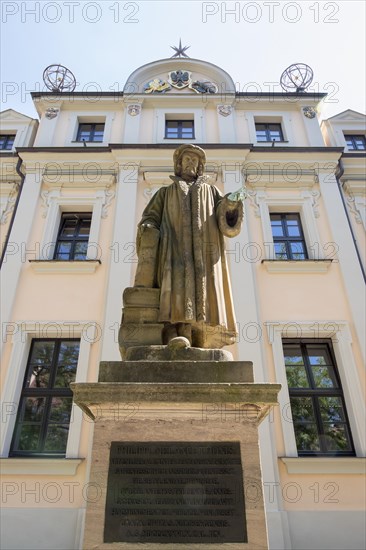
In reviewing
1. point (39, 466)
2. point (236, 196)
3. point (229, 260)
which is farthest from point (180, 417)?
point (229, 260)

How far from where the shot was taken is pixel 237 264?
9.92 meters

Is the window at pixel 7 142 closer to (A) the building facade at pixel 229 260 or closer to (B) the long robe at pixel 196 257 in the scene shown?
(A) the building facade at pixel 229 260

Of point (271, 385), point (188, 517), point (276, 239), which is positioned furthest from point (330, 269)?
point (188, 517)

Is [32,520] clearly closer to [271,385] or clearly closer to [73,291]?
[73,291]

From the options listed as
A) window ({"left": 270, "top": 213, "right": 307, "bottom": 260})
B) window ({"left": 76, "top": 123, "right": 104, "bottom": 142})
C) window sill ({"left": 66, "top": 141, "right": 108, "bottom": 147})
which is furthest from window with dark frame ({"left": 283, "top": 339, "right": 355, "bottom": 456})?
window ({"left": 76, "top": 123, "right": 104, "bottom": 142})

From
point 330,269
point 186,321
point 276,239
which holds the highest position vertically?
point 276,239

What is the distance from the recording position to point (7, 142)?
44.2 feet

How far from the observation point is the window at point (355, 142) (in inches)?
525

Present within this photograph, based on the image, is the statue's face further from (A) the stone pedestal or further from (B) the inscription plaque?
(B) the inscription plaque

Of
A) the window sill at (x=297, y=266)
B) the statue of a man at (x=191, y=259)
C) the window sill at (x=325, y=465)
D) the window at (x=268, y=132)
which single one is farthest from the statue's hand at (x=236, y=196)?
the window at (x=268, y=132)

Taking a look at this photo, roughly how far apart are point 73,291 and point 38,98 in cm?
756

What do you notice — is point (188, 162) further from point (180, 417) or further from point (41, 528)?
point (41, 528)

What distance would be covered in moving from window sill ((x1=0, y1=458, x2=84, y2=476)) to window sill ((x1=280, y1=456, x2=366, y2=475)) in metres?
3.61

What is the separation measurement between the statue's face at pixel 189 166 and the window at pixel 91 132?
897cm
